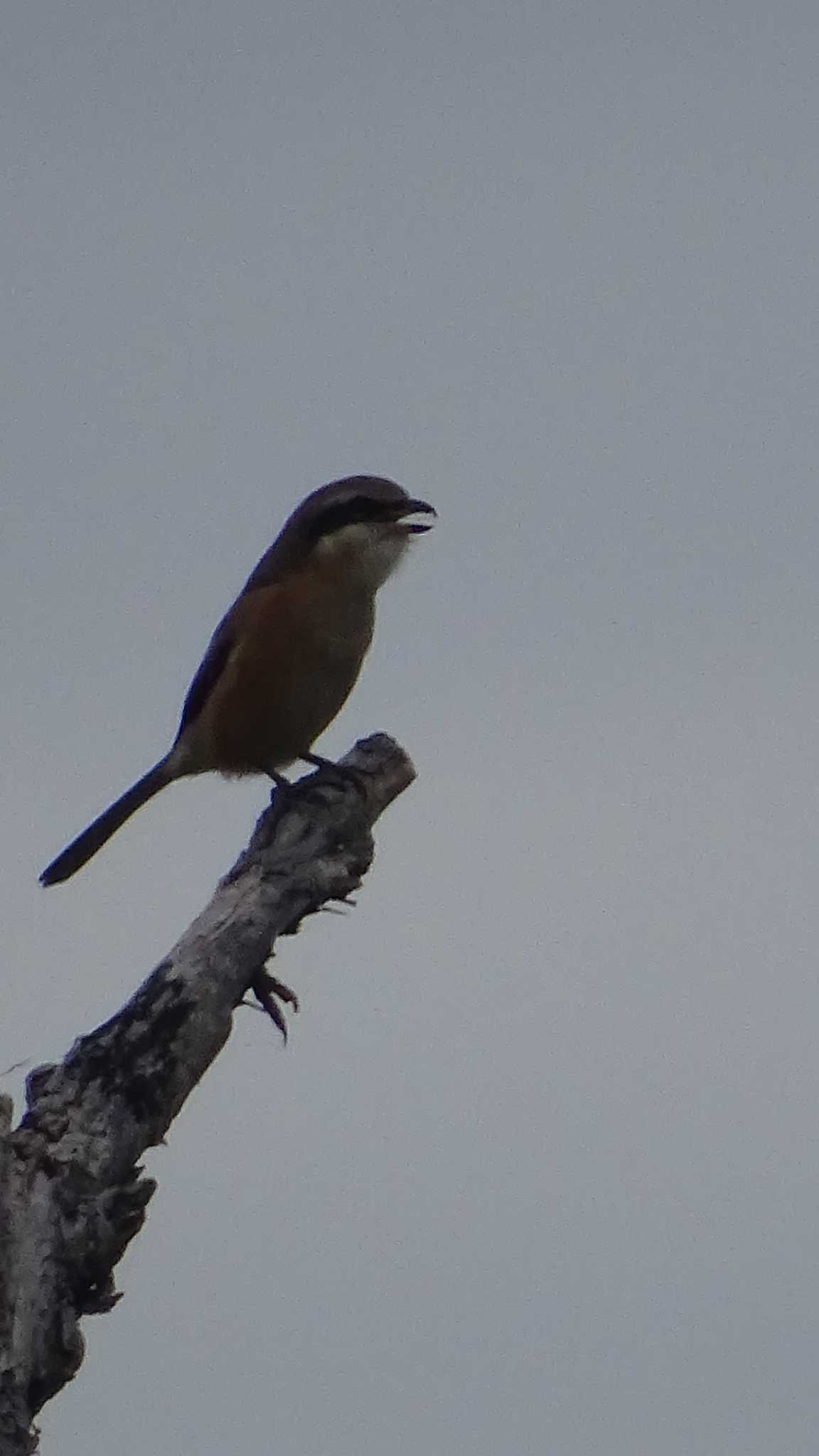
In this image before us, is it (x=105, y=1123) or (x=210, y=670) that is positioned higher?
(x=210, y=670)

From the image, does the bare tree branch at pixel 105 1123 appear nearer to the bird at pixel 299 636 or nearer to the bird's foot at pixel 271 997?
the bird's foot at pixel 271 997

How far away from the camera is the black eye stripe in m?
8.72

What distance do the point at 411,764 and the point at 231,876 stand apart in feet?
4.42

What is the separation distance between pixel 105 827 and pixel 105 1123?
13.7 ft

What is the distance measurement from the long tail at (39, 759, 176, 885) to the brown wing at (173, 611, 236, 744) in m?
0.33

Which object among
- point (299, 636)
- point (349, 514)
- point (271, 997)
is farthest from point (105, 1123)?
point (349, 514)

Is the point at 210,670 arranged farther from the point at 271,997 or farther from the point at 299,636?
the point at 271,997

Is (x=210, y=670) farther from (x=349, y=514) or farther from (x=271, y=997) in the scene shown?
(x=271, y=997)

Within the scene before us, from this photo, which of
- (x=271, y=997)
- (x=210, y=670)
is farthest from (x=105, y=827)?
(x=271, y=997)

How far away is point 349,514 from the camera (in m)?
8.77

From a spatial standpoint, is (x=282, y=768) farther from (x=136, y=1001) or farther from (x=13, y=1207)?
(x=13, y=1207)

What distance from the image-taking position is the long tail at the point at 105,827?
9180 millimetres

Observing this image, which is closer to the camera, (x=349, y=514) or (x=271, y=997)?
(x=271, y=997)

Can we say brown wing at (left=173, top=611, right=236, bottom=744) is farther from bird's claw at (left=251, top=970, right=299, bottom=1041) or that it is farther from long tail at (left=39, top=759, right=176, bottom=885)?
bird's claw at (left=251, top=970, right=299, bottom=1041)
